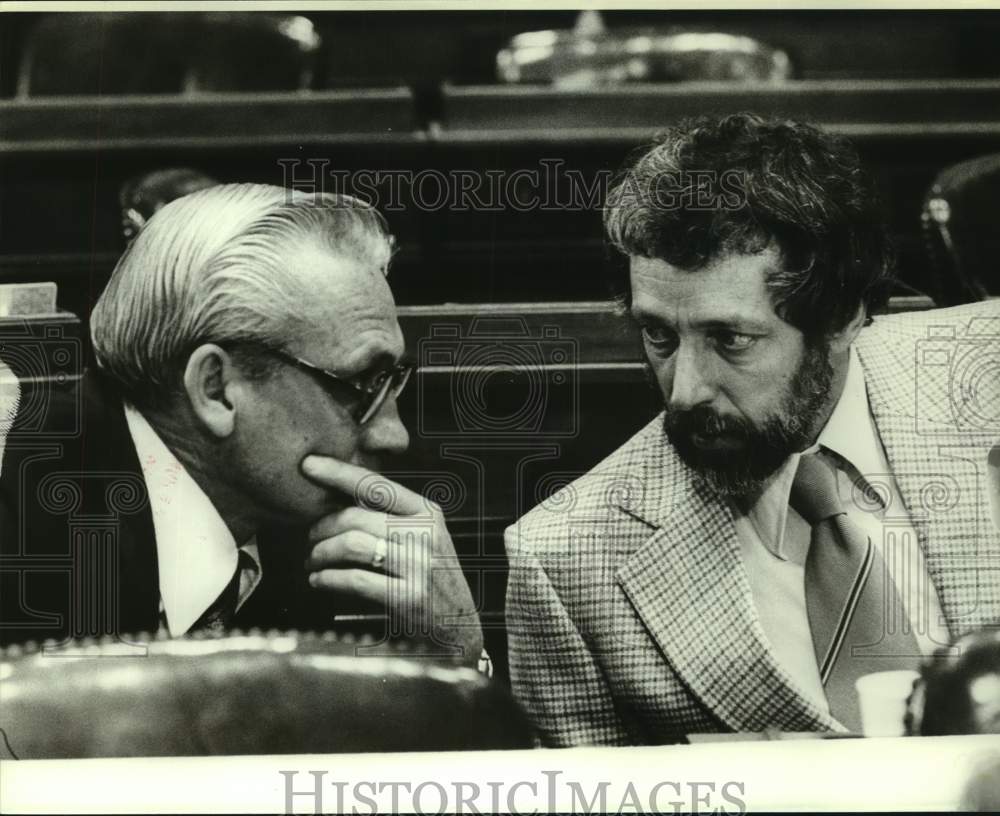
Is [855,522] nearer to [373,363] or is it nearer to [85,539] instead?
[373,363]

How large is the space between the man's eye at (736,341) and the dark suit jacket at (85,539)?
117cm

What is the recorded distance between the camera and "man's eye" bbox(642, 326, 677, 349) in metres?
2.91

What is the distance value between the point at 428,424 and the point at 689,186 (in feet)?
2.96

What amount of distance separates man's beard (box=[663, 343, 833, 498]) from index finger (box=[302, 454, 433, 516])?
68 cm

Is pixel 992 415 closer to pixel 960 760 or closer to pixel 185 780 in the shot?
pixel 960 760

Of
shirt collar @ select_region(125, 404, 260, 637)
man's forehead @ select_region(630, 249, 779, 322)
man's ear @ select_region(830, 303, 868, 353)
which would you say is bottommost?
shirt collar @ select_region(125, 404, 260, 637)

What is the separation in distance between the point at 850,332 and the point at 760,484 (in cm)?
46

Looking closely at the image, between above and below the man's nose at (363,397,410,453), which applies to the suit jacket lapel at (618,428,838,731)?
below

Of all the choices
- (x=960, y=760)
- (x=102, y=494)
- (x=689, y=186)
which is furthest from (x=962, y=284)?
(x=102, y=494)

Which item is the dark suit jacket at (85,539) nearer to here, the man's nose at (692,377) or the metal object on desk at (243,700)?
the metal object on desk at (243,700)

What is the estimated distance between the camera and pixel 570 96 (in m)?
3.02

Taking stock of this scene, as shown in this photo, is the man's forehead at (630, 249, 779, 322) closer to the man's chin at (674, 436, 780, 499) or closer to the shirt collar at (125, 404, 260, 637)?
the man's chin at (674, 436, 780, 499)
